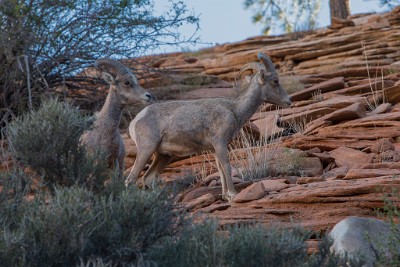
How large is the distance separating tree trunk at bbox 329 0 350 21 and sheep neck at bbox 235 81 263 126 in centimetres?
1234

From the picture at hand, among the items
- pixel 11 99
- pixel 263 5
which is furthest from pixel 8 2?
pixel 263 5

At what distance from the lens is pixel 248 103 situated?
11094 mm

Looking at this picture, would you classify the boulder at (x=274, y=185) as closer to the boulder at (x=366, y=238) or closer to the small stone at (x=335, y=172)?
the small stone at (x=335, y=172)

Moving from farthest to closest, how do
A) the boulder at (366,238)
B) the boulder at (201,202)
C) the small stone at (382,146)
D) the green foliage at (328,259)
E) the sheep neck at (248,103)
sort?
the small stone at (382,146) → the sheep neck at (248,103) → the boulder at (201,202) → the boulder at (366,238) → the green foliage at (328,259)

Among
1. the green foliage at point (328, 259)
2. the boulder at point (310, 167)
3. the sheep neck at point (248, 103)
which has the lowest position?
the boulder at point (310, 167)

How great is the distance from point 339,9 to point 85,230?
719 inches

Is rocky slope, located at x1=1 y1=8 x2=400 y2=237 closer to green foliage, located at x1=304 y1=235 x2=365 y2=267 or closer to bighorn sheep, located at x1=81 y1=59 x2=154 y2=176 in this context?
green foliage, located at x1=304 y1=235 x2=365 y2=267

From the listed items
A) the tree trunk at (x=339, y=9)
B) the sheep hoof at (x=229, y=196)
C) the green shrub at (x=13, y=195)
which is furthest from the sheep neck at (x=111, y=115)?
the tree trunk at (x=339, y=9)

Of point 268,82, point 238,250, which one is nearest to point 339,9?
point 268,82

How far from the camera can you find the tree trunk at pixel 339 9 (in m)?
23.1

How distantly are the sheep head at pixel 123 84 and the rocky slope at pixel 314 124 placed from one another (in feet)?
4.53

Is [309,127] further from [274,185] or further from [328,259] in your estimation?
[328,259]

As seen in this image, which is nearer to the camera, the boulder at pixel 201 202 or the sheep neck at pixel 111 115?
the boulder at pixel 201 202

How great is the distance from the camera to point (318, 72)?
733 inches
